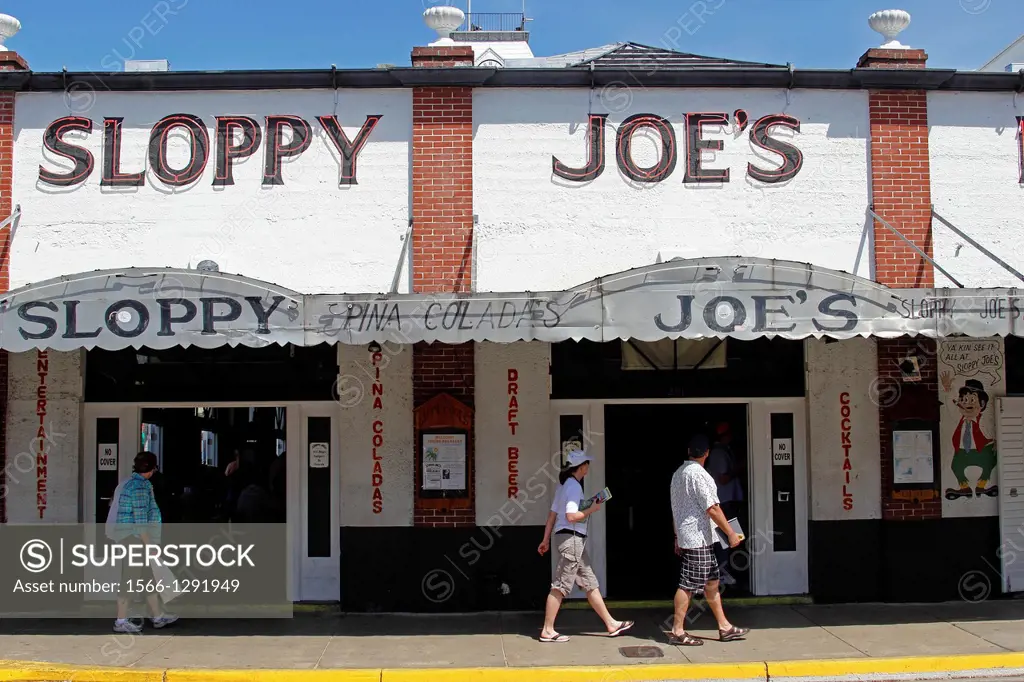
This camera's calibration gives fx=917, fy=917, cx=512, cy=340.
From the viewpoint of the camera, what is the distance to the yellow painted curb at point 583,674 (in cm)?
724

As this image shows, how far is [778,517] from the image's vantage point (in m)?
9.81

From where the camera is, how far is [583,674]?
7.24 meters

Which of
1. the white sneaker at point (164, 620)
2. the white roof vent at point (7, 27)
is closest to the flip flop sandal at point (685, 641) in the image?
the white sneaker at point (164, 620)

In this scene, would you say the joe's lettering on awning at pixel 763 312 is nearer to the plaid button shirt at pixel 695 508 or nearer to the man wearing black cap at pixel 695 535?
the man wearing black cap at pixel 695 535

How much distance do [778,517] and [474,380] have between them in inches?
141

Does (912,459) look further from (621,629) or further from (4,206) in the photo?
(4,206)

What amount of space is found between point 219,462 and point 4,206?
137 inches

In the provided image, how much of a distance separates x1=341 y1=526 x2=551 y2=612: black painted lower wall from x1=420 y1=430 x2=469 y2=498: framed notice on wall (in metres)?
0.42

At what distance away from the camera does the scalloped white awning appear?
25.7 ft

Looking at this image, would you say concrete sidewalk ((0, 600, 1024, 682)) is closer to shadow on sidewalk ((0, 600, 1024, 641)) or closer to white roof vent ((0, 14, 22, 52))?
shadow on sidewalk ((0, 600, 1024, 641))

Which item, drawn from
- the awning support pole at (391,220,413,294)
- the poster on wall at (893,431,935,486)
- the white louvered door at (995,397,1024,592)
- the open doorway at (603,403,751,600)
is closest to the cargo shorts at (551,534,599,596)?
the open doorway at (603,403,751,600)

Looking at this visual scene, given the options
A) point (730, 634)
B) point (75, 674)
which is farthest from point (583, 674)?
point (75, 674)

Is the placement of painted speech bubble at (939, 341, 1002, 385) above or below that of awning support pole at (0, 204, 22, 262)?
below

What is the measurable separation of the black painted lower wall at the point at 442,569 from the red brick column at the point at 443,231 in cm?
24
